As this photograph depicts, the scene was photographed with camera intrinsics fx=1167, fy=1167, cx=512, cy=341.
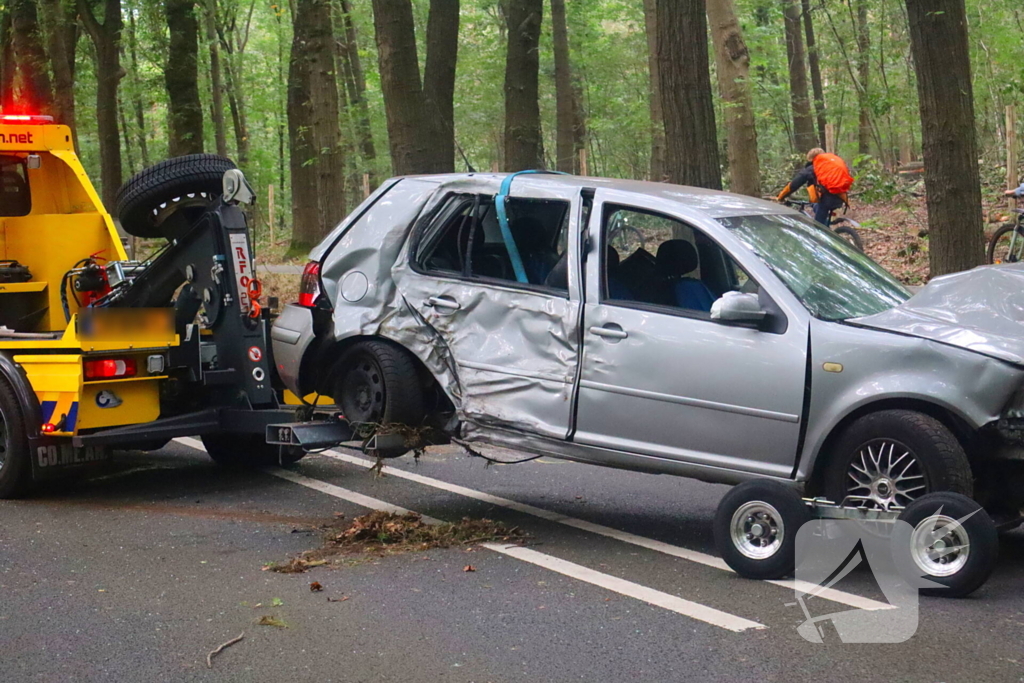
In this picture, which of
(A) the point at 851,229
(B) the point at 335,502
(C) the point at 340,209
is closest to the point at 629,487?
(B) the point at 335,502

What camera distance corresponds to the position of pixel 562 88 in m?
28.5

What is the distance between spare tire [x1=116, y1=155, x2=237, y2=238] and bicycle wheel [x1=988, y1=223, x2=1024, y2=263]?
8.94 meters

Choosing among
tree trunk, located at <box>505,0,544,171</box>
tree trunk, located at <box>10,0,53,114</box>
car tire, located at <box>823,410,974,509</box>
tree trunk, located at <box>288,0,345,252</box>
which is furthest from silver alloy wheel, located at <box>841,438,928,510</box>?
tree trunk, located at <box>10,0,53,114</box>

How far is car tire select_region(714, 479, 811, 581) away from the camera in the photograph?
18.2 ft

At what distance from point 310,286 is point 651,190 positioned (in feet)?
7.38

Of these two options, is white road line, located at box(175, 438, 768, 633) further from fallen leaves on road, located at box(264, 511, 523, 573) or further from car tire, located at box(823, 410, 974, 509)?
car tire, located at box(823, 410, 974, 509)

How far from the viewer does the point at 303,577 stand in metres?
5.92

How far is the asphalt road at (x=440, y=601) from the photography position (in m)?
4.55

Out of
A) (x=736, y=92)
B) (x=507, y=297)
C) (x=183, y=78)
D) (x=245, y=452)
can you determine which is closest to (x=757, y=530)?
(x=507, y=297)

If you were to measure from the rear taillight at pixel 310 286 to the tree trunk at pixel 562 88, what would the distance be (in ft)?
70.0

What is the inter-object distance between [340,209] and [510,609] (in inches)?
623

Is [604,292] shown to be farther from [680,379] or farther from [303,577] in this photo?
[303,577]

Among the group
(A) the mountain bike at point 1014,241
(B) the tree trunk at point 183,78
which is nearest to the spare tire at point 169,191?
(A) the mountain bike at point 1014,241

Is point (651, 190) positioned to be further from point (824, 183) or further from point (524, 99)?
point (824, 183)
